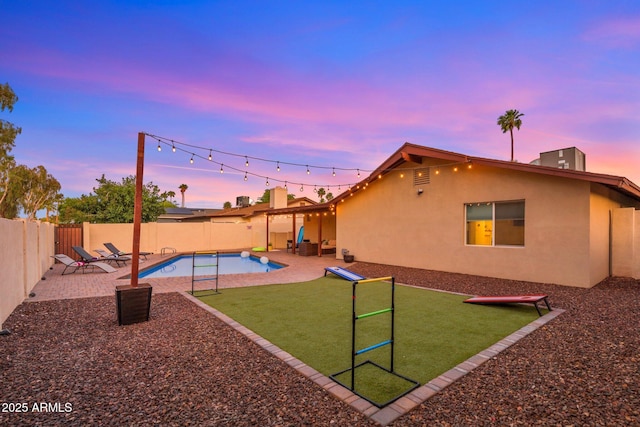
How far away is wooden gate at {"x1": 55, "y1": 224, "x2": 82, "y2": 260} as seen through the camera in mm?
15039

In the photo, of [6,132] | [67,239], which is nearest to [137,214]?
[67,239]

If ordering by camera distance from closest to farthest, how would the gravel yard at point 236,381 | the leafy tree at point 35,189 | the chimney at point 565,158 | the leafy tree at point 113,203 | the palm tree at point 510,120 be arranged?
the gravel yard at point 236,381
the chimney at point 565,158
the leafy tree at point 113,203
the leafy tree at point 35,189
the palm tree at point 510,120

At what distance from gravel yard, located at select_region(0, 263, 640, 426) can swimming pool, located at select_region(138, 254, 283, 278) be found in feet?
26.2

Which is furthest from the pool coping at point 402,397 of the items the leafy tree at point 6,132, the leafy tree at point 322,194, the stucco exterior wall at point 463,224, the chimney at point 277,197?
the leafy tree at point 322,194

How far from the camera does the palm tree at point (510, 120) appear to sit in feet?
107

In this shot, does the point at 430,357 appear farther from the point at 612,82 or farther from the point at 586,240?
the point at 612,82

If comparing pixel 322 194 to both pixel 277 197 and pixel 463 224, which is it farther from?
pixel 463 224

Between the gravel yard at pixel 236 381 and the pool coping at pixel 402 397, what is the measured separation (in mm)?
75

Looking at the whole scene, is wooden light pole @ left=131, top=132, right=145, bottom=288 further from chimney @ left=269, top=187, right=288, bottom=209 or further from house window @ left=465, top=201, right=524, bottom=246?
chimney @ left=269, top=187, right=288, bottom=209

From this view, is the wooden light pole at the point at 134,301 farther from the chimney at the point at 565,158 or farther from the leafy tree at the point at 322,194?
the leafy tree at the point at 322,194

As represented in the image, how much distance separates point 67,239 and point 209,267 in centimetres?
786

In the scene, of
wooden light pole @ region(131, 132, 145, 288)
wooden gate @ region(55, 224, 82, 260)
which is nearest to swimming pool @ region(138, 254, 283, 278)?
wooden gate @ region(55, 224, 82, 260)

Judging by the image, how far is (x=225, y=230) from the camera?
22.4 m

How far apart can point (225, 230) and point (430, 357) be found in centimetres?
2042
